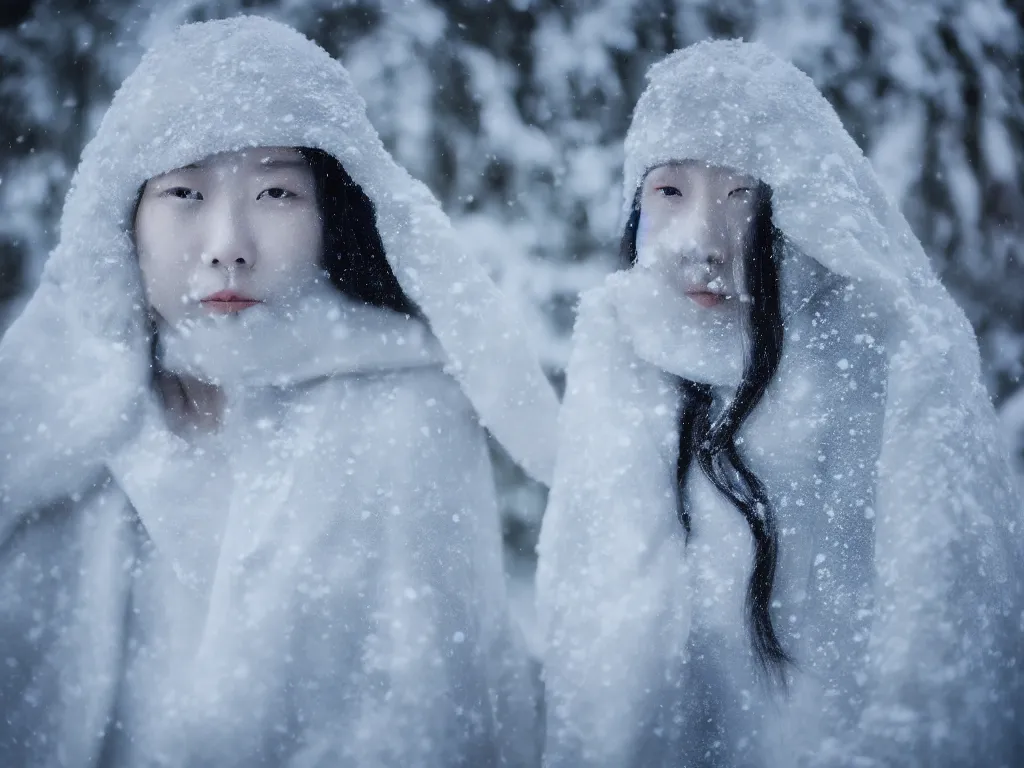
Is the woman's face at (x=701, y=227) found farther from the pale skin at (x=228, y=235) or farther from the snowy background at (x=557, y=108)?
the pale skin at (x=228, y=235)

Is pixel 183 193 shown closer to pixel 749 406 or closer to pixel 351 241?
pixel 351 241

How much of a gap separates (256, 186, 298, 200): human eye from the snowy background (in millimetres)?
146

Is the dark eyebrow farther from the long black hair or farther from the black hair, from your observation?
the long black hair

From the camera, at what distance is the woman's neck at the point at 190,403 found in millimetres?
827

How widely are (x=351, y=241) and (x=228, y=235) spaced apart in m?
0.11

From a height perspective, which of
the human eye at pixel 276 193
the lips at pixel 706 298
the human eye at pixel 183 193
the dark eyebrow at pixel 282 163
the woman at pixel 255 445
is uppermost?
the dark eyebrow at pixel 282 163

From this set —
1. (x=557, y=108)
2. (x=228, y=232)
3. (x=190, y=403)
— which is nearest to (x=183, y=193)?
(x=228, y=232)

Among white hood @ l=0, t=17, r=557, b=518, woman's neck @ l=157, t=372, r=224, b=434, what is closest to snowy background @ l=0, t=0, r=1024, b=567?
white hood @ l=0, t=17, r=557, b=518

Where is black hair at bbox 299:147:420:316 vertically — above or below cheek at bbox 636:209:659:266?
below

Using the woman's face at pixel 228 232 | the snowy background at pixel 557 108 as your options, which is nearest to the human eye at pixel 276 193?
the woman's face at pixel 228 232

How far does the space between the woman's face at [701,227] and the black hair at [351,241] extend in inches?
9.6

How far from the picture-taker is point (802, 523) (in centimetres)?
79

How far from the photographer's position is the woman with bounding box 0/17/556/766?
0.77 metres

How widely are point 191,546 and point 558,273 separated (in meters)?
0.45
